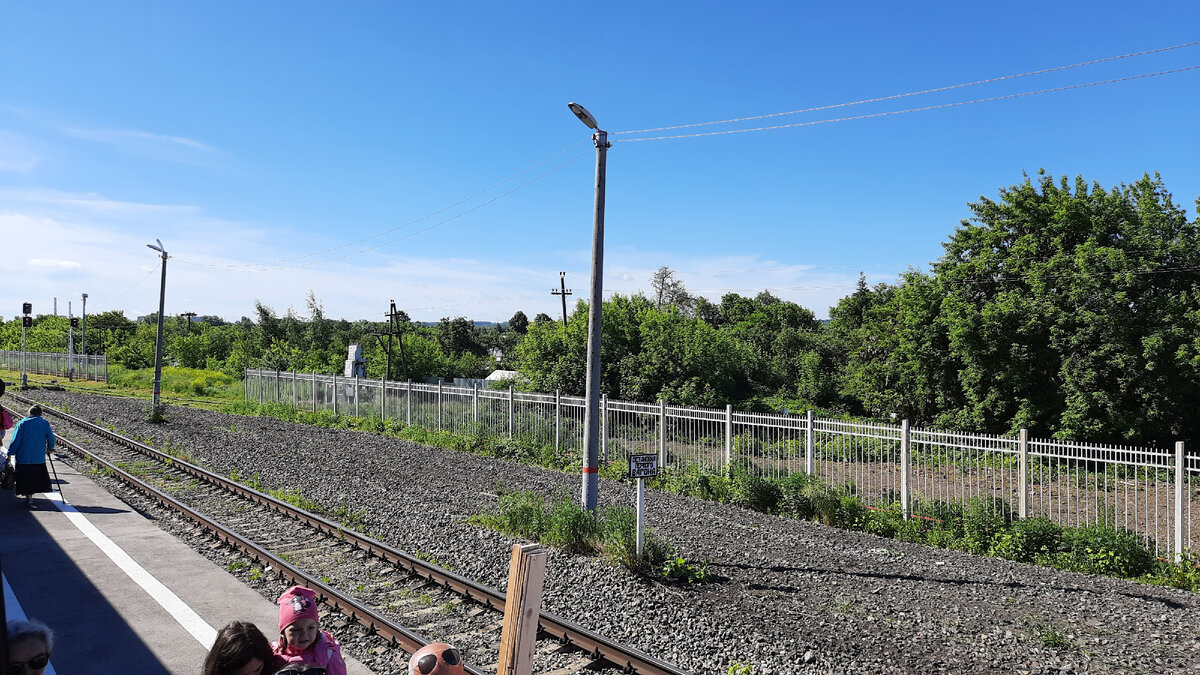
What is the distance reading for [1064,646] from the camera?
22.5ft

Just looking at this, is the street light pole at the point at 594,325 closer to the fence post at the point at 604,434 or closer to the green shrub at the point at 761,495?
the green shrub at the point at 761,495

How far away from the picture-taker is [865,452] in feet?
55.6

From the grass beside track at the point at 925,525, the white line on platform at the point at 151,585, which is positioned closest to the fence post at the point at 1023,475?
the grass beside track at the point at 925,525

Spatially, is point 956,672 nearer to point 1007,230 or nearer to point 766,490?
point 766,490

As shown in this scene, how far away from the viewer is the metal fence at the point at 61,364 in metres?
51.8

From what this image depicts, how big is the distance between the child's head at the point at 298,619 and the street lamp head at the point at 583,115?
8.11 m

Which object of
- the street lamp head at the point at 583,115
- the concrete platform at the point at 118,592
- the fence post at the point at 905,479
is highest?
the street lamp head at the point at 583,115

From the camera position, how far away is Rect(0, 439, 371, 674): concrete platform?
6.66m

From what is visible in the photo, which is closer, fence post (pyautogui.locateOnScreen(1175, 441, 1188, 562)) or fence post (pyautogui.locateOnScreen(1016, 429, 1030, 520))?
fence post (pyautogui.locateOnScreen(1175, 441, 1188, 562))

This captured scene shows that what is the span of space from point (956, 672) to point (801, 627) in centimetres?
147

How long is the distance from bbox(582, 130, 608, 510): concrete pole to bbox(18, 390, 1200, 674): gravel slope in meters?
1.39

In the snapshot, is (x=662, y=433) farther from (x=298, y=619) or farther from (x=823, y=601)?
(x=298, y=619)

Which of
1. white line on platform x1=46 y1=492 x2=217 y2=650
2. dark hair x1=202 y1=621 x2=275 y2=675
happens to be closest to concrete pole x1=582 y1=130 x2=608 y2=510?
white line on platform x1=46 y1=492 x2=217 y2=650

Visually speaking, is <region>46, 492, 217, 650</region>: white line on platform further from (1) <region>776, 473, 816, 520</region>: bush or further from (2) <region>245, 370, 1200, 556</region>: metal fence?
(2) <region>245, 370, 1200, 556</region>: metal fence
